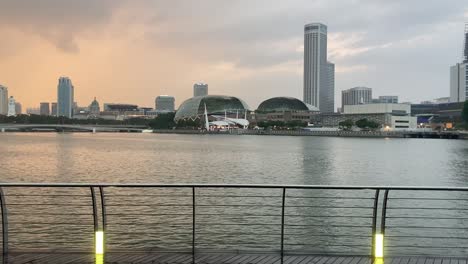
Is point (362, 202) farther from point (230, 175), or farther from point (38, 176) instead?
point (38, 176)

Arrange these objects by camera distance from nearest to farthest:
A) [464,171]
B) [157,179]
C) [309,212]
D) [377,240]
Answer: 1. [377,240]
2. [309,212]
3. [157,179]
4. [464,171]

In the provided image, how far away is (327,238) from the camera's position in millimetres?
17562

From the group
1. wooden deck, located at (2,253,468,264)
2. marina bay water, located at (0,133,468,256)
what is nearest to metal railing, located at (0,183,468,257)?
marina bay water, located at (0,133,468,256)

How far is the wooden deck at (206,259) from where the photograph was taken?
779 cm

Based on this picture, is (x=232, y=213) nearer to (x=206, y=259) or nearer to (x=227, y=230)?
(x=227, y=230)

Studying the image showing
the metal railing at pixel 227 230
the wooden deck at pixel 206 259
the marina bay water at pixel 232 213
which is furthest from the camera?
the metal railing at pixel 227 230

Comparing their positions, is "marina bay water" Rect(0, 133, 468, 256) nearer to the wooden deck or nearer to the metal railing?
the metal railing

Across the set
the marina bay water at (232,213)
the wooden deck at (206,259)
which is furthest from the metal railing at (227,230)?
the wooden deck at (206,259)

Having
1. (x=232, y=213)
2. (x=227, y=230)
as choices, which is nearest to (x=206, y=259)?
(x=227, y=230)

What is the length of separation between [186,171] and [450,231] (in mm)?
29535

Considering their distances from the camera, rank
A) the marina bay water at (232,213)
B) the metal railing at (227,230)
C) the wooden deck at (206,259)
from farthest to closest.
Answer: the metal railing at (227,230)
the marina bay water at (232,213)
the wooden deck at (206,259)

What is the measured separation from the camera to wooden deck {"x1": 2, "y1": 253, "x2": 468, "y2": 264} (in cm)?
779

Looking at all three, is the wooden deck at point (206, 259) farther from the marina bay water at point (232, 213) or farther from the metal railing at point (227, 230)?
the metal railing at point (227, 230)

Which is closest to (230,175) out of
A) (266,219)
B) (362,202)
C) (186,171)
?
(186,171)
